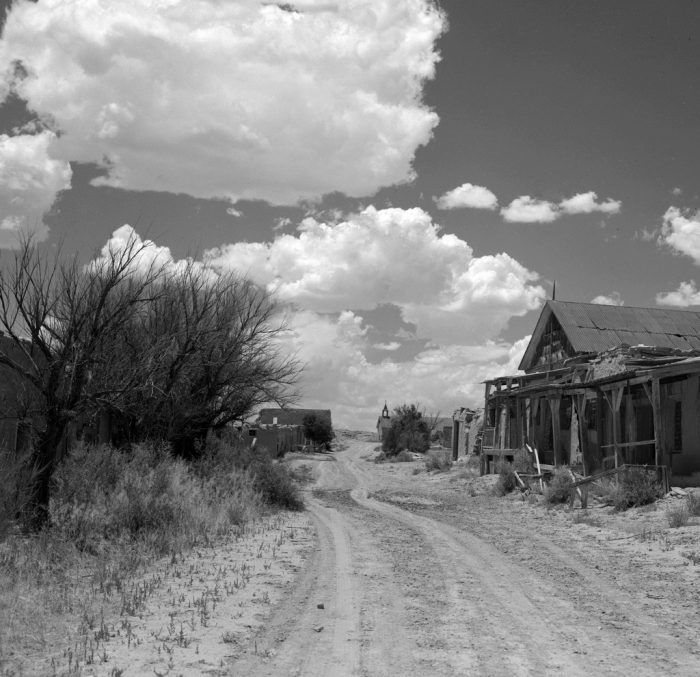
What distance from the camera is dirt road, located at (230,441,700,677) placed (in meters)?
5.44

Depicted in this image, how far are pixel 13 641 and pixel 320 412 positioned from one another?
65823 mm

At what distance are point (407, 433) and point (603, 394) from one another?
34719 mm

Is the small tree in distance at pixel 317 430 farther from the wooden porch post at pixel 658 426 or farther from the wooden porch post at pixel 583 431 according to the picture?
the wooden porch post at pixel 658 426

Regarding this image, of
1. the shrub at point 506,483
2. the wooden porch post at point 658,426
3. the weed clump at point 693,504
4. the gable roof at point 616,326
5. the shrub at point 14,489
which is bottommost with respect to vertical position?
the shrub at point 506,483

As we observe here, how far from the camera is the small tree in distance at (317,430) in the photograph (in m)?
65.2

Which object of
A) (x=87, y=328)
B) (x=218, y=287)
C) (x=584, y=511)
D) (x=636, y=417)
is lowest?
(x=584, y=511)

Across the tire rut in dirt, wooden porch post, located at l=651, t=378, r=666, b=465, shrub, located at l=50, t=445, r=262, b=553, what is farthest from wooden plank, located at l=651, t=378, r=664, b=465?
the tire rut in dirt

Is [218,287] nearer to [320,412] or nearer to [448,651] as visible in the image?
[448,651]

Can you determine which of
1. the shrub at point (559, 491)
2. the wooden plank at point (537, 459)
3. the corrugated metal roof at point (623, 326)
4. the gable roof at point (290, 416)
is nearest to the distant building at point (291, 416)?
the gable roof at point (290, 416)

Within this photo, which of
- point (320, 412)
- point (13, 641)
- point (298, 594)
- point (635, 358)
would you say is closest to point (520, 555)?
point (298, 594)

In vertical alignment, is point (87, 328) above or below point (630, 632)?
above

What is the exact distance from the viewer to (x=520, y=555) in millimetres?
10438

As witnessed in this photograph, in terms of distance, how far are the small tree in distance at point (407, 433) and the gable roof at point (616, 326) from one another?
23.2 m

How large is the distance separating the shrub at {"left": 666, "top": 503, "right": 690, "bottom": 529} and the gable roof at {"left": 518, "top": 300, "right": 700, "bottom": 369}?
40.3ft
